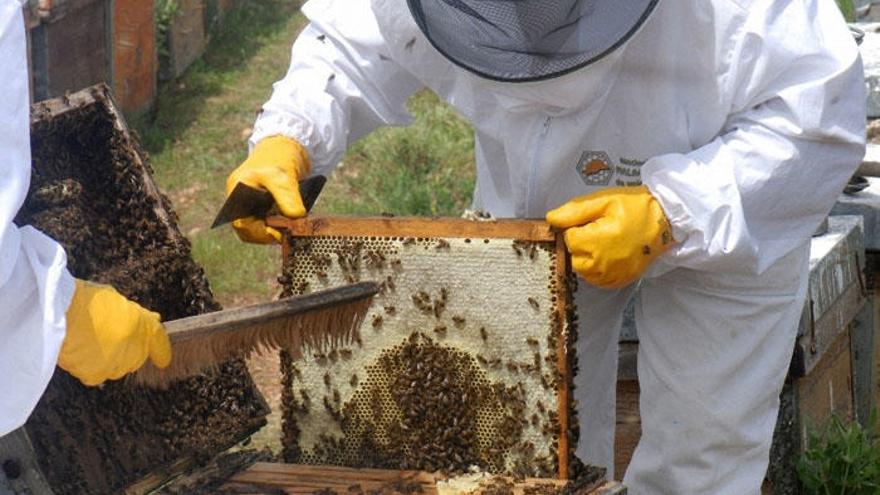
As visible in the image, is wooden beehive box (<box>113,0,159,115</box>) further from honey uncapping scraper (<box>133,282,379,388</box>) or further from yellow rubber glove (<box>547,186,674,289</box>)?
yellow rubber glove (<box>547,186,674,289</box>)

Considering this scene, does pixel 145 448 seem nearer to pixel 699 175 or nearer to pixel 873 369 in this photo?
pixel 699 175

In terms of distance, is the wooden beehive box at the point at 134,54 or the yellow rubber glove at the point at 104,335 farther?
the wooden beehive box at the point at 134,54

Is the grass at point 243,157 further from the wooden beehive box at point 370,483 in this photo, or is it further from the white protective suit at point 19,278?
the white protective suit at point 19,278

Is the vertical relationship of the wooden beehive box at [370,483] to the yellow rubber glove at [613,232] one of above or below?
below

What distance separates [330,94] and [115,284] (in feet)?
2.72

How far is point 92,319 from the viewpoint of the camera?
9.66 feet

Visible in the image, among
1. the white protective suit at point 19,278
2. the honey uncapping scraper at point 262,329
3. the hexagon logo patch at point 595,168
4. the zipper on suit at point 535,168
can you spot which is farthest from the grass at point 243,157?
the white protective suit at point 19,278

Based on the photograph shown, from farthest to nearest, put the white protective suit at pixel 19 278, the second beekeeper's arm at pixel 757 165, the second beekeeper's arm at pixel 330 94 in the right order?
1. the second beekeeper's arm at pixel 330 94
2. the second beekeeper's arm at pixel 757 165
3. the white protective suit at pixel 19 278

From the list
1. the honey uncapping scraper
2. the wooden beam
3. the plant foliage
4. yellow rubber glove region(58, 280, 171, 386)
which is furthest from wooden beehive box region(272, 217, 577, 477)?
the plant foliage

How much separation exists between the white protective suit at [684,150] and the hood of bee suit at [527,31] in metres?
0.09

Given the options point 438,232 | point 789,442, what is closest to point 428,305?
point 438,232

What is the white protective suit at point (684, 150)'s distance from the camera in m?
3.48

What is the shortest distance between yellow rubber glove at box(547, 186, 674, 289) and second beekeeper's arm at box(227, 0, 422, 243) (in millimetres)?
807

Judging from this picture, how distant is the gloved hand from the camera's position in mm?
3566
